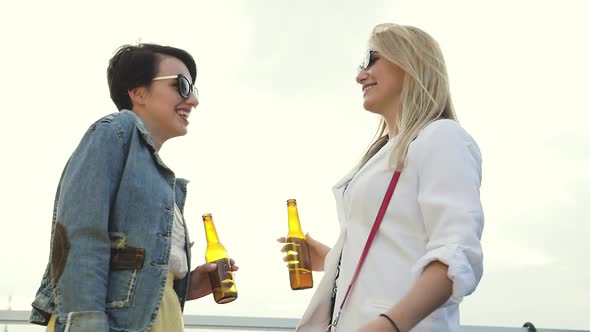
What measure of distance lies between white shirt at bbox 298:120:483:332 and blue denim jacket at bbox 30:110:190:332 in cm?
43

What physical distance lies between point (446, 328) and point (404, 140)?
44 centimetres

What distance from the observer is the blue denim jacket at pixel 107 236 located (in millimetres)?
1853

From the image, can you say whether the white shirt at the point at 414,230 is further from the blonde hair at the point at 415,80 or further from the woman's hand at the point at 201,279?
the woman's hand at the point at 201,279

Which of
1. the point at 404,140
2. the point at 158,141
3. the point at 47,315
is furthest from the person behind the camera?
the point at 158,141

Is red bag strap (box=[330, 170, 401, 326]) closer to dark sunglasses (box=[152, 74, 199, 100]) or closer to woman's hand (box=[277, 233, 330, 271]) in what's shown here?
woman's hand (box=[277, 233, 330, 271])

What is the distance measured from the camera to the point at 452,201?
161 centimetres

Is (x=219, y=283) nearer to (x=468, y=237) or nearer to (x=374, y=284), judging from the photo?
(x=374, y=284)

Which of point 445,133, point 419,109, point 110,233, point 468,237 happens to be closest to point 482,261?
point 468,237

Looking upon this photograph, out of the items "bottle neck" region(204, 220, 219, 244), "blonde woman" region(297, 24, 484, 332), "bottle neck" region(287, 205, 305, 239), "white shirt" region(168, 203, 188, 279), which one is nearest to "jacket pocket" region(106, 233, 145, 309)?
"white shirt" region(168, 203, 188, 279)

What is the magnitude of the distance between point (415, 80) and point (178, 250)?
821mm

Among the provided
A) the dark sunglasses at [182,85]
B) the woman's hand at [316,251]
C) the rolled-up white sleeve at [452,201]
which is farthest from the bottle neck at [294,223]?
the rolled-up white sleeve at [452,201]

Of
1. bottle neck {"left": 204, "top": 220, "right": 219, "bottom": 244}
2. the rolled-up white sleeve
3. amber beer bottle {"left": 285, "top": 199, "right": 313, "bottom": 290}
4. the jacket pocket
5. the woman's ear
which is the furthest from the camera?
bottle neck {"left": 204, "top": 220, "right": 219, "bottom": 244}

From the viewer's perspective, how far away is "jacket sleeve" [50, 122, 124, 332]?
183cm

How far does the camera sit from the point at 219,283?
2504 mm
